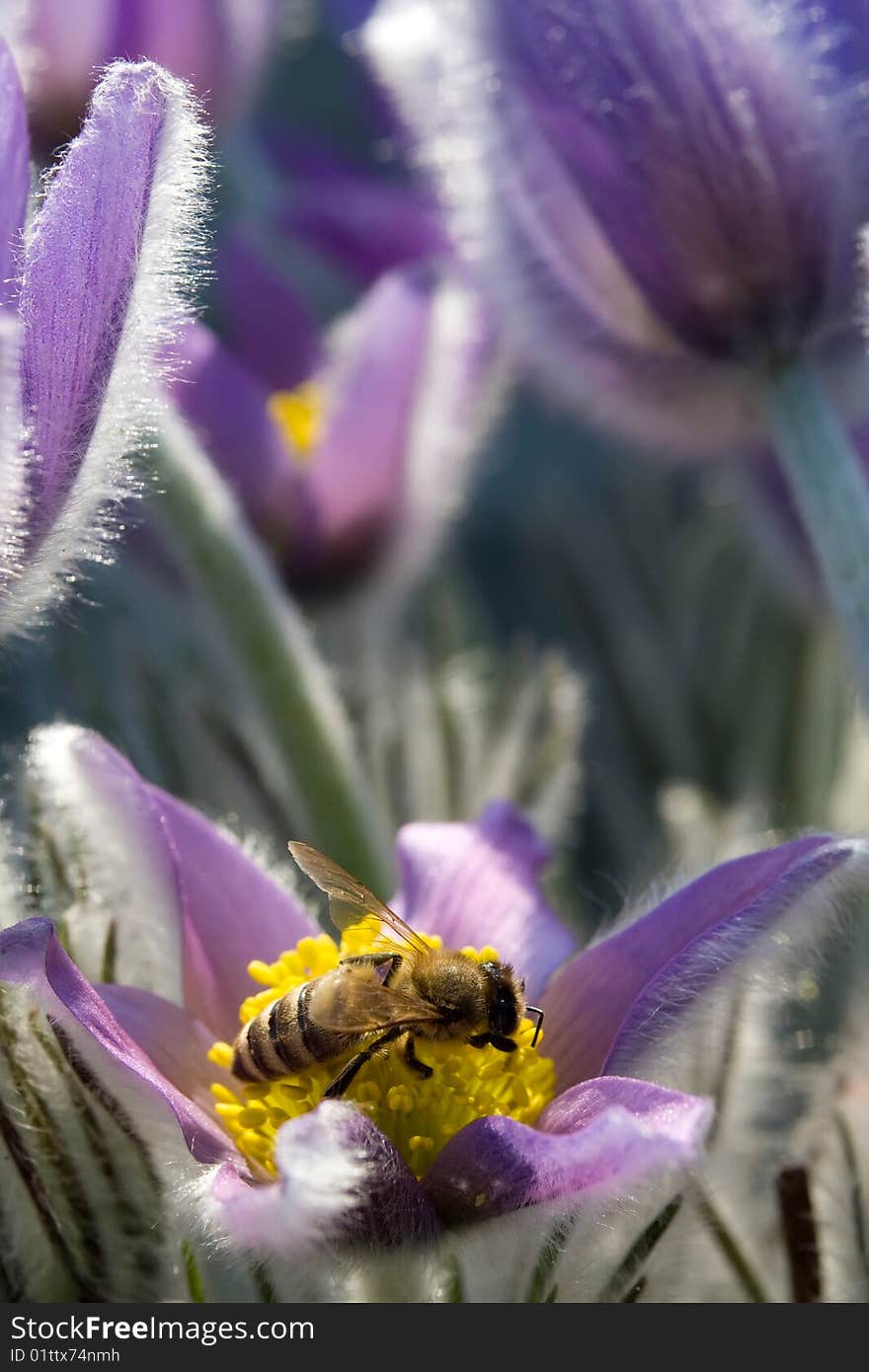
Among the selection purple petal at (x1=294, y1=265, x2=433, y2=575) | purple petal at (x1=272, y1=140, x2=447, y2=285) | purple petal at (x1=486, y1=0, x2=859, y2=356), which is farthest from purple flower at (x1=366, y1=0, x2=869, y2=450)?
purple petal at (x1=272, y1=140, x2=447, y2=285)

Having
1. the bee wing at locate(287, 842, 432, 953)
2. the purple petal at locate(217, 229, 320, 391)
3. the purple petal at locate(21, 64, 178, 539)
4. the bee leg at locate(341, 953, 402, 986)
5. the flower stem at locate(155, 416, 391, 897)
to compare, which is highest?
the purple petal at locate(217, 229, 320, 391)

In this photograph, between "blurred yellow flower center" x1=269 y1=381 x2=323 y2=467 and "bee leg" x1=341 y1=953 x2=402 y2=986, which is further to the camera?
"blurred yellow flower center" x1=269 y1=381 x2=323 y2=467

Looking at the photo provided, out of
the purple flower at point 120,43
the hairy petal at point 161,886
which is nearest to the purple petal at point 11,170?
the hairy petal at point 161,886

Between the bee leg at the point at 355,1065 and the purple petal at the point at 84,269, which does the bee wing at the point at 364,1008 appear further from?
the purple petal at the point at 84,269

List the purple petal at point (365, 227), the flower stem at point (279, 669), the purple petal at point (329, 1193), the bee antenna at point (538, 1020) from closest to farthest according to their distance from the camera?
the purple petal at point (329, 1193)
the bee antenna at point (538, 1020)
the flower stem at point (279, 669)
the purple petal at point (365, 227)

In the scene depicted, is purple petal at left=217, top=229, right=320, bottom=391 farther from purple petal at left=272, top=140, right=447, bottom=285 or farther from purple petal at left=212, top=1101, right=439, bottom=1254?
purple petal at left=212, top=1101, right=439, bottom=1254

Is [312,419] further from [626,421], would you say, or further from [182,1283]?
[182,1283]
